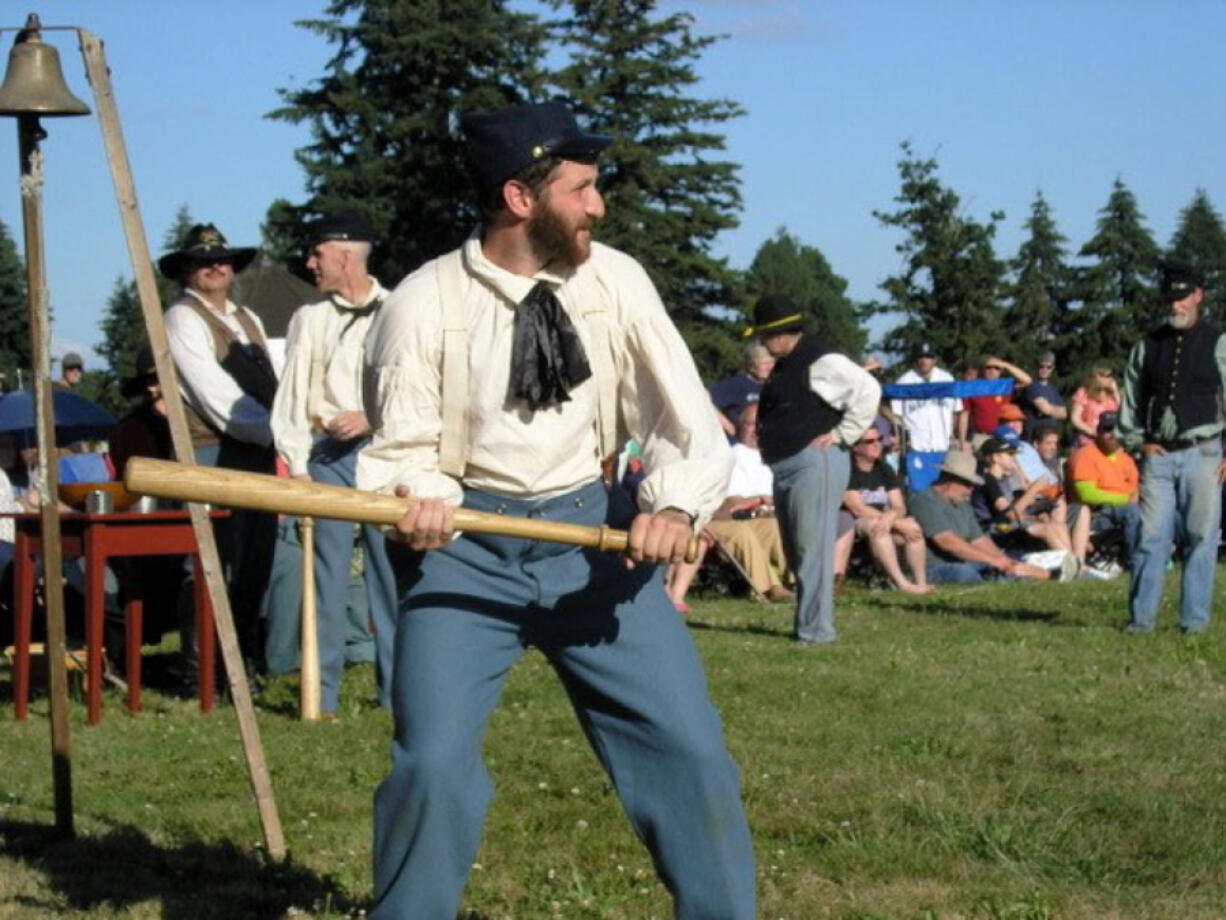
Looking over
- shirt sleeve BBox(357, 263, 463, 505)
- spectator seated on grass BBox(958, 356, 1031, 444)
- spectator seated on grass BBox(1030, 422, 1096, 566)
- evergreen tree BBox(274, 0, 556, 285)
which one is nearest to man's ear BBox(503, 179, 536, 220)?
shirt sleeve BBox(357, 263, 463, 505)

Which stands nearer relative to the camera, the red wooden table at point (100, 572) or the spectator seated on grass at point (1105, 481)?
the red wooden table at point (100, 572)

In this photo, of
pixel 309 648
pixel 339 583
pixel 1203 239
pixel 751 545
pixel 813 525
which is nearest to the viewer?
pixel 309 648

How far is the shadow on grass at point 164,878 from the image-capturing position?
616 cm

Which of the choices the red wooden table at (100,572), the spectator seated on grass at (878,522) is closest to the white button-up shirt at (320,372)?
the red wooden table at (100,572)

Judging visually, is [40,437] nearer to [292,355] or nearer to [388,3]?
[292,355]

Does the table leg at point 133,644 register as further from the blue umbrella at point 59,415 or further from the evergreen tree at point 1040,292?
the evergreen tree at point 1040,292

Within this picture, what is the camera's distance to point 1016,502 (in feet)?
61.8

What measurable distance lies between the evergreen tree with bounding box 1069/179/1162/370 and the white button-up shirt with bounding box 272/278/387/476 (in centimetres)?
5072

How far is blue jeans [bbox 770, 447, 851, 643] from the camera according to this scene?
12.4 metres

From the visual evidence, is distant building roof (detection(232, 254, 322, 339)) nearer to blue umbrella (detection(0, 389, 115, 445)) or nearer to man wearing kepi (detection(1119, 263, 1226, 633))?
blue umbrella (detection(0, 389, 115, 445))

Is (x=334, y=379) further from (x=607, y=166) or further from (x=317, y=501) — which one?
(x=607, y=166)

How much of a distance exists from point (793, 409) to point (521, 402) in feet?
24.9

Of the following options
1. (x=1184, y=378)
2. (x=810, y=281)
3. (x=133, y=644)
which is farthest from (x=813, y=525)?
(x=810, y=281)

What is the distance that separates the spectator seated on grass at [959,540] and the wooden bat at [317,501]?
1307 cm
